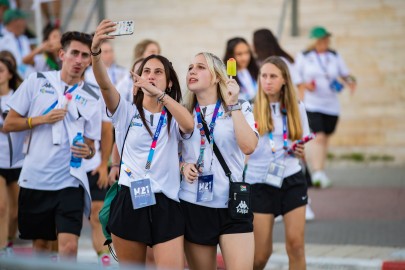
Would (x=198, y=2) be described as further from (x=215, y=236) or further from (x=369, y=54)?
(x=215, y=236)

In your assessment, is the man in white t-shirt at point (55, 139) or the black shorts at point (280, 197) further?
the black shorts at point (280, 197)

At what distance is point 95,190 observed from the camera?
927 cm

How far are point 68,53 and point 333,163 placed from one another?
897 centimetres

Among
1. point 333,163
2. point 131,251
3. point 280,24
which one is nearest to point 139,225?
point 131,251

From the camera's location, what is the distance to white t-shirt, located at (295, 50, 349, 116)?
47.1ft

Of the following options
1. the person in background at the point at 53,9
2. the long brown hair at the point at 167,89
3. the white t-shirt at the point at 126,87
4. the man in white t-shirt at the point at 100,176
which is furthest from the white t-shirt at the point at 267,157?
the person in background at the point at 53,9

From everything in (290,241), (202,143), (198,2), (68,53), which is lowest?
(290,241)

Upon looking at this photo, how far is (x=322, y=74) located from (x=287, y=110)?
19.6 feet

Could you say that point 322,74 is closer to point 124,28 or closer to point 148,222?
point 148,222

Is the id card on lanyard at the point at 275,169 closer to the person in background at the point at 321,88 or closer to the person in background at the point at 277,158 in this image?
the person in background at the point at 277,158

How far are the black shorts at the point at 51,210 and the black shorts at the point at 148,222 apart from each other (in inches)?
54.2

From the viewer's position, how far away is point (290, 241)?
8164 millimetres

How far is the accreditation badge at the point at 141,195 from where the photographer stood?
6641mm

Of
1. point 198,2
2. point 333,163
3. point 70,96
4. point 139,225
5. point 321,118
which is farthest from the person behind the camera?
point 198,2
